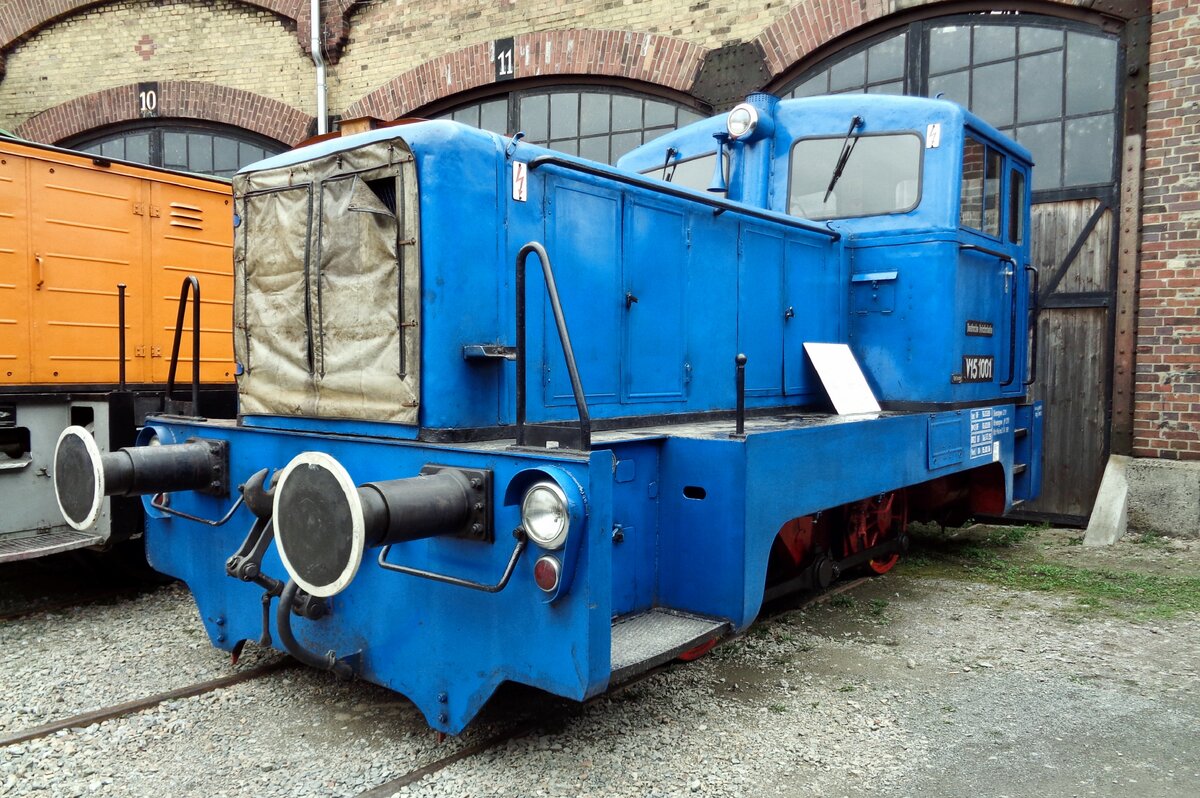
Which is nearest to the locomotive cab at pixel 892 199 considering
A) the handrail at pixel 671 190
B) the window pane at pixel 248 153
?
the handrail at pixel 671 190

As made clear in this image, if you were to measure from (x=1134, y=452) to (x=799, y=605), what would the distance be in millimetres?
4075

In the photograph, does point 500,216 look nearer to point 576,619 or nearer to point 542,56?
point 576,619

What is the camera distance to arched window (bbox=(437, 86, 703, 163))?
9.99 meters

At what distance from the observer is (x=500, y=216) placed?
3.30 meters

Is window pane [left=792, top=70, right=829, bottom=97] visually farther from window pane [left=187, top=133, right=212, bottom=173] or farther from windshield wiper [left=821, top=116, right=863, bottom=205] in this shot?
window pane [left=187, top=133, right=212, bottom=173]

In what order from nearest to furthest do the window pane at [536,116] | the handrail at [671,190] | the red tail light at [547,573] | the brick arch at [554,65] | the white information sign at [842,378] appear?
the red tail light at [547,573], the handrail at [671,190], the white information sign at [842,378], the brick arch at [554,65], the window pane at [536,116]

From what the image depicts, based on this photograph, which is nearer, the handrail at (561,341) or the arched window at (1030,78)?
the handrail at (561,341)

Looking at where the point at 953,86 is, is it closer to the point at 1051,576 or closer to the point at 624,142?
the point at 624,142

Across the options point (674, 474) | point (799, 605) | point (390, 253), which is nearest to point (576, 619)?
point (674, 474)

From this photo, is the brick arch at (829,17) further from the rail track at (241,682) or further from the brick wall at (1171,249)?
the rail track at (241,682)

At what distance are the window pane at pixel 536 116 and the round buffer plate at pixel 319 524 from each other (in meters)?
8.60

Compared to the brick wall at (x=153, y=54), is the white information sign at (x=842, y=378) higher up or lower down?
lower down

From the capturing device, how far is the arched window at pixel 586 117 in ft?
32.8

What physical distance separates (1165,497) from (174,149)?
1309 centimetres
